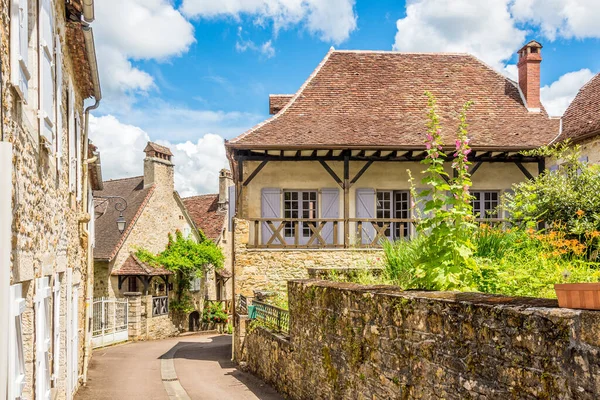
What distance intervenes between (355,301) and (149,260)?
2110 cm

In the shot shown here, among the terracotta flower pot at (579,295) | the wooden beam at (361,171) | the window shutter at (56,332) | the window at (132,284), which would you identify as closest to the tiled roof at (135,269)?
the window at (132,284)

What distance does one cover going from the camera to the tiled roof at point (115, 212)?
2623cm

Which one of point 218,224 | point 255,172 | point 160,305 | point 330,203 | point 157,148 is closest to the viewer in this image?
point 255,172

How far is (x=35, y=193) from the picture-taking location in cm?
531

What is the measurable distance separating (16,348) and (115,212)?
26.2 m

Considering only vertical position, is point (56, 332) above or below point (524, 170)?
below

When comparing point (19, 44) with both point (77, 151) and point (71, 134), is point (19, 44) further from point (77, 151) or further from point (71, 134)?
point (77, 151)

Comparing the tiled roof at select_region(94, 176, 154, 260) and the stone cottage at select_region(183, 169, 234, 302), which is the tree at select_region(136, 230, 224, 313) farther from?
the stone cottage at select_region(183, 169, 234, 302)

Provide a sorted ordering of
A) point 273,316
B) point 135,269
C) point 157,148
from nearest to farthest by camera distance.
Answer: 1. point 273,316
2. point 135,269
3. point 157,148

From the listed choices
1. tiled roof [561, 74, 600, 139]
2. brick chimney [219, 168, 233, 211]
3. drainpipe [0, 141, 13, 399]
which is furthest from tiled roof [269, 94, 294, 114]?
brick chimney [219, 168, 233, 211]

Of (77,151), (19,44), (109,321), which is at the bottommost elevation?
(109,321)

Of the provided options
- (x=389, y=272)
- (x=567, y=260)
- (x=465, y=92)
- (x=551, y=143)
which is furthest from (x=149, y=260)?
(x=567, y=260)

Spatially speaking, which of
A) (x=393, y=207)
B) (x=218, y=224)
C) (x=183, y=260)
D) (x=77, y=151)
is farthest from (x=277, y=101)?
(x=218, y=224)

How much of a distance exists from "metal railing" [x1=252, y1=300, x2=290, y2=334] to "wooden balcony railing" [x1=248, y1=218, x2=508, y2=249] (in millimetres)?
2511
